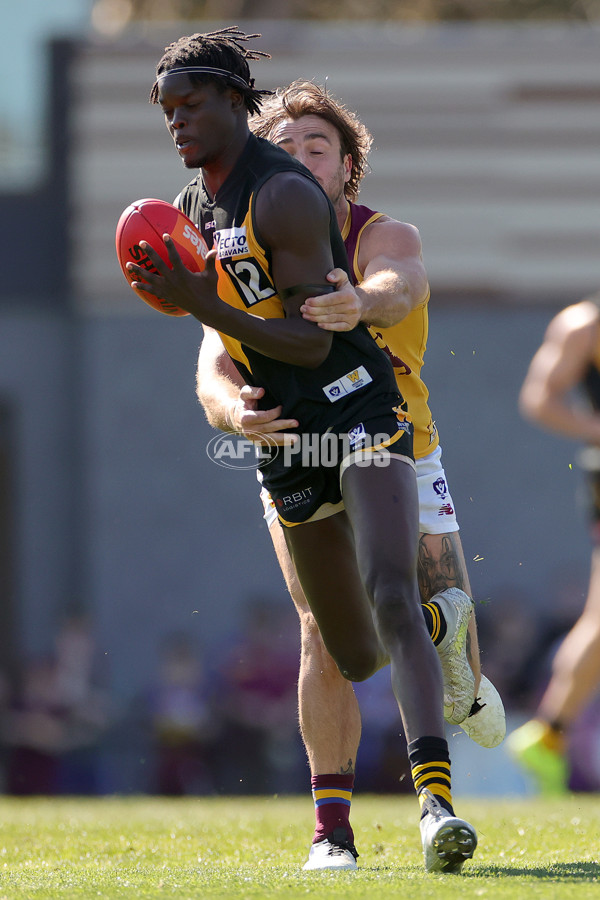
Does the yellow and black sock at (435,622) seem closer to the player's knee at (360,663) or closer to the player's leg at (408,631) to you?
the player's knee at (360,663)

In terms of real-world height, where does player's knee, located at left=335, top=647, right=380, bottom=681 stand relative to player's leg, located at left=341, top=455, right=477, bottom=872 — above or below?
below

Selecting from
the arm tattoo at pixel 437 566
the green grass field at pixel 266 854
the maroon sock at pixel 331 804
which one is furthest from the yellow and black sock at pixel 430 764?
the arm tattoo at pixel 437 566

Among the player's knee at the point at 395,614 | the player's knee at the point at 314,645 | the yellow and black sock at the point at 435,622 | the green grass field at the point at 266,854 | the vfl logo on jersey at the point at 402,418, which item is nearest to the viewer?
the green grass field at the point at 266,854

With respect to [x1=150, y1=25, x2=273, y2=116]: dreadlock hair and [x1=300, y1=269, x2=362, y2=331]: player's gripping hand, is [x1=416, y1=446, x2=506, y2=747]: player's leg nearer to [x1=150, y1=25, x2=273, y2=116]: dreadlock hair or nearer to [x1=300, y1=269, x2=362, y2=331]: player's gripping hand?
[x1=300, y1=269, x2=362, y2=331]: player's gripping hand

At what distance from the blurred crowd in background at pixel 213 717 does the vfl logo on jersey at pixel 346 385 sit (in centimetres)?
664

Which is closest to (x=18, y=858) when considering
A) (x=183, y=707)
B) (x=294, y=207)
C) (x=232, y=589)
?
(x=294, y=207)

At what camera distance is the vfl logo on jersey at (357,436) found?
14.7 feet

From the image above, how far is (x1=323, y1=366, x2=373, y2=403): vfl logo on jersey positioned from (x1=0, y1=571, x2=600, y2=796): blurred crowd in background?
262 inches

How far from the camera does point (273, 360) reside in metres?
4.64

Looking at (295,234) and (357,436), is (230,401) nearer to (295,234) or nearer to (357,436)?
(357,436)

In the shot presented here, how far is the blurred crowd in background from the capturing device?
11.3 meters

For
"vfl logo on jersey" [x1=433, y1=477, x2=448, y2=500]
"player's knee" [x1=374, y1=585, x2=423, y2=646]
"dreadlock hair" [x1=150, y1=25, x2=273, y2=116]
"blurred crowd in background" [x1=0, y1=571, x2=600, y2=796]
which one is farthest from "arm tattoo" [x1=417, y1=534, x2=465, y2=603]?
"blurred crowd in background" [x1=0, y1=571, x2=600, y2=796]

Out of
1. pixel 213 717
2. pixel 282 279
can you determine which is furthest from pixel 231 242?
pixel 213 717

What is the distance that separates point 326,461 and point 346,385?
0.84 feet
